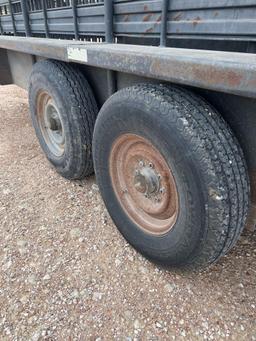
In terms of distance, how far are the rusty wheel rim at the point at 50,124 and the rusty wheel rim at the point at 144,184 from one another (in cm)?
94

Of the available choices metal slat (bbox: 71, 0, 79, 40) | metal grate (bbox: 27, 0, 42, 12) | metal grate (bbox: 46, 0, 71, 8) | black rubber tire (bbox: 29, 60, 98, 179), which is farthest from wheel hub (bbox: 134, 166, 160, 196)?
metal grate (bbox: 27, 0, 42, 12)

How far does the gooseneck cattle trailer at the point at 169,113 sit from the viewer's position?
4.49 ft

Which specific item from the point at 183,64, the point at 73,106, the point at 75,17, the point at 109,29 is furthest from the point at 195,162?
the point at 75,17

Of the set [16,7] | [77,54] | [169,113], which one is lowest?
[169,113]

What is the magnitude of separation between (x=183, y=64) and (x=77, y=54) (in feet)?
3.07

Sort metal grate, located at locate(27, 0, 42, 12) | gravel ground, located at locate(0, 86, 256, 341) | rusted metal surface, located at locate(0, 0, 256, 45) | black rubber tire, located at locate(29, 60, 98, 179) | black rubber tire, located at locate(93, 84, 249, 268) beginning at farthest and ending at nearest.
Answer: metal grate, located at locate(27, 0, 42, 12)
black rubber tire, located at locate(29, 60, 98, 179)
gravel ground, located at locate(0, 86, 256, 341)
black rubber tire, located at locate(93, 84, 249, 268)
rusted metal surface, located at locate(0, 0, 256, 45)

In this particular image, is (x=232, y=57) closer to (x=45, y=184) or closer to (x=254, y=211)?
(x=254, y=211)

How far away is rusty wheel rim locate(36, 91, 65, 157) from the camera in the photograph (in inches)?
114

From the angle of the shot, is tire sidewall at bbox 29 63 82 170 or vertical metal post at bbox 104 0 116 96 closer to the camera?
vertical metal post at bbox 104 0 116 96

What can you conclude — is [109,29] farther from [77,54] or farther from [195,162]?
[195,162]

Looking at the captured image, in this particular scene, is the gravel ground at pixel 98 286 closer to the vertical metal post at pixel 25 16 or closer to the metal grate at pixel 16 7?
the vertical metal post at pixel 25 16

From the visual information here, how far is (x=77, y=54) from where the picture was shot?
204 centimetres

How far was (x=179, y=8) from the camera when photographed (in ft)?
4.86

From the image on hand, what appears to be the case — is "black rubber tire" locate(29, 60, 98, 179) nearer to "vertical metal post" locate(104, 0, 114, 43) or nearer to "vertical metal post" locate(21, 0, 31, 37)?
"vertical metal post" locate(21, 0, 31, 37)
